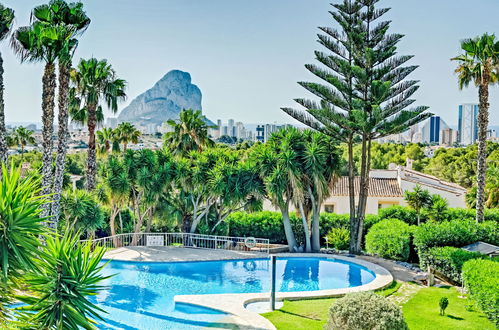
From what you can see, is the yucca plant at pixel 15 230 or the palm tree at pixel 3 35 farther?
the palm tree at pixel 3 35

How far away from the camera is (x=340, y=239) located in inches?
706

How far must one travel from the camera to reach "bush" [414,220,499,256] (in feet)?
44.3

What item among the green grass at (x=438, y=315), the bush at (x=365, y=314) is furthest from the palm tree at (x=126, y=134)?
the bush at (x=365, y=314)

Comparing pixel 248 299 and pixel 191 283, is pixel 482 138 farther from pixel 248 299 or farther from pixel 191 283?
pixel 191 283

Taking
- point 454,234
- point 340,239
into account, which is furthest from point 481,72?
Result: point 340,239

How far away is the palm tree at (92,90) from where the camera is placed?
1658 cm

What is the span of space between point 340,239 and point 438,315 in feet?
26.1

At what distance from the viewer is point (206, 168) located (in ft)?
57.9

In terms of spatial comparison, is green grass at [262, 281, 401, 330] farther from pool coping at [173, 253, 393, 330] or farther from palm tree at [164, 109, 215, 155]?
palm tree at [164, 109, 215, 155]

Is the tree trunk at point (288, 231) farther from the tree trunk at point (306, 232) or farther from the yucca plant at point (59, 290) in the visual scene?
the yucca plant at point (59, 290)

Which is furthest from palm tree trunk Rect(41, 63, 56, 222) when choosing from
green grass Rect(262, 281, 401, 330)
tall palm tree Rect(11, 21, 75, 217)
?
green grass Rect(262, 281, 401, 330)

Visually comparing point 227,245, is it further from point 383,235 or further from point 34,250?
point 34,250

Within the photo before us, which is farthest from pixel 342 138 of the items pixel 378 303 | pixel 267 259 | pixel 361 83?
pixel 378 303

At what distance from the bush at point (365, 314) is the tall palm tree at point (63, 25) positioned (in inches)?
341
